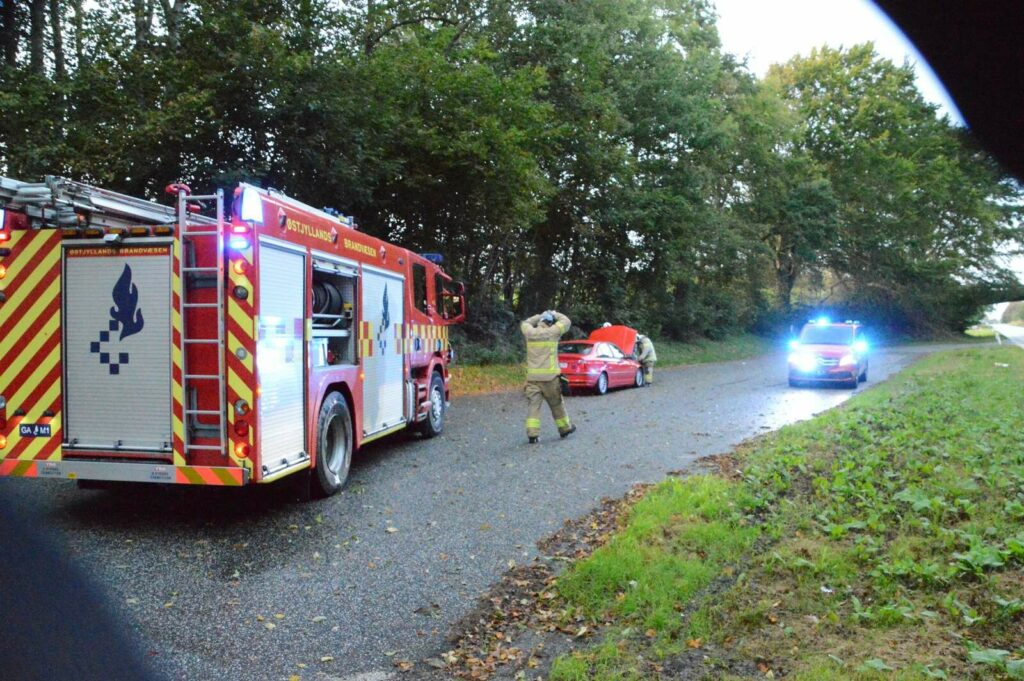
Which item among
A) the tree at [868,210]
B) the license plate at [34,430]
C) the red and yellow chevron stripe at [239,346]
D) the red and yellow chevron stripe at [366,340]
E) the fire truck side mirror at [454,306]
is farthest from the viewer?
the tree at [868,210]

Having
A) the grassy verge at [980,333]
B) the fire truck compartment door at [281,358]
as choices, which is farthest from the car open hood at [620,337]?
the grassy verge at [980,333]

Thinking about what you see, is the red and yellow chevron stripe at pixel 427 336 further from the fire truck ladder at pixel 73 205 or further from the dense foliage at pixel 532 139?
the dense foliage at pixel 532 139

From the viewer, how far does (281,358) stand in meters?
6.68

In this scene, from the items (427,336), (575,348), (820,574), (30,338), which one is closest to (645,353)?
(575,348)

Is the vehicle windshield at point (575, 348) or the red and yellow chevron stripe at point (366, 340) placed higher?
the red and yellow chevron stripe at point (366, 340)

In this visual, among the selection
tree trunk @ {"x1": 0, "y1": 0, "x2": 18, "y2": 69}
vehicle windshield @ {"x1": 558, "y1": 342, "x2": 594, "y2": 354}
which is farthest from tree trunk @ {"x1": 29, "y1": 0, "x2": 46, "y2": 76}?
vehicle windshield @ {"x1": 558, "y1": 342, "x2": 594, "y2": 354}

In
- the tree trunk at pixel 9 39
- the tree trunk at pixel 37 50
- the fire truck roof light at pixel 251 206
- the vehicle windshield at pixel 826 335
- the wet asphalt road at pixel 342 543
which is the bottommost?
the wet asphalt road at pixel 342 543

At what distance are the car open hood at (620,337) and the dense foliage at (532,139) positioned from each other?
372cm

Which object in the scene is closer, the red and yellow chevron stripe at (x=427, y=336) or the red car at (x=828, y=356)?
the red and yellow chevron stripe at (x=427, y=336)

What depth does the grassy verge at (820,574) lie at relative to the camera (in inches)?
148

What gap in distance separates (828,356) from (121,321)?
1724 cm

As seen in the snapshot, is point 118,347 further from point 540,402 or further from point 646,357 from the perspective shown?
point 646,357

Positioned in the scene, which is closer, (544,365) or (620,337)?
(544,365)

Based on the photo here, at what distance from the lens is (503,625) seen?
15.0 feet
